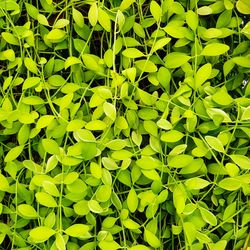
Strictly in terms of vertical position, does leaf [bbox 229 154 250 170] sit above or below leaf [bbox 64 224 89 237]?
above

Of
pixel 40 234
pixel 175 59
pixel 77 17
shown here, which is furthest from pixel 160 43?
pixel 40 234

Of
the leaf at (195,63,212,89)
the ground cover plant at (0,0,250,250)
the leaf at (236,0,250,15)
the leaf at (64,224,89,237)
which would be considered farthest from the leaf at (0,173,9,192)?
the leaf at (236,0,250,15)

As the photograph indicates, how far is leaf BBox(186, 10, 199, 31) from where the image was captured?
0.78 m

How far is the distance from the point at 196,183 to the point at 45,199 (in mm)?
234

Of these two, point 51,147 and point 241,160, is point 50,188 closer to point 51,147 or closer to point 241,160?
point 51,147

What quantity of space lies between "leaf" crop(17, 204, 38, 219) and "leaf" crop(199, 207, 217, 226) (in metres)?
0.26

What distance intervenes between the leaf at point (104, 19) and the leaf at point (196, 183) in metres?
0.27

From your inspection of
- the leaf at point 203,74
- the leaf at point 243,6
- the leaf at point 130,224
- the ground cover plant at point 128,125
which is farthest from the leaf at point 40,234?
the leaf at point 243,6

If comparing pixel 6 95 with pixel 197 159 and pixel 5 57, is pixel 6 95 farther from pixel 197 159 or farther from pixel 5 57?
pixel 197 159

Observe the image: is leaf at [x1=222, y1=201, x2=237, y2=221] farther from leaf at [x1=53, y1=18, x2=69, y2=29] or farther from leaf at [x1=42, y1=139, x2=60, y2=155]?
leaf at [x1=53, y1=18, x2=69, y2=29]

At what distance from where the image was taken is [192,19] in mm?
A: 783

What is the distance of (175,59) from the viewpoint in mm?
796

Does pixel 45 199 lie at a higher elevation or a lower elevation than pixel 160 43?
lower

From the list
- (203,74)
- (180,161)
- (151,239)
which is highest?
(203,74)
